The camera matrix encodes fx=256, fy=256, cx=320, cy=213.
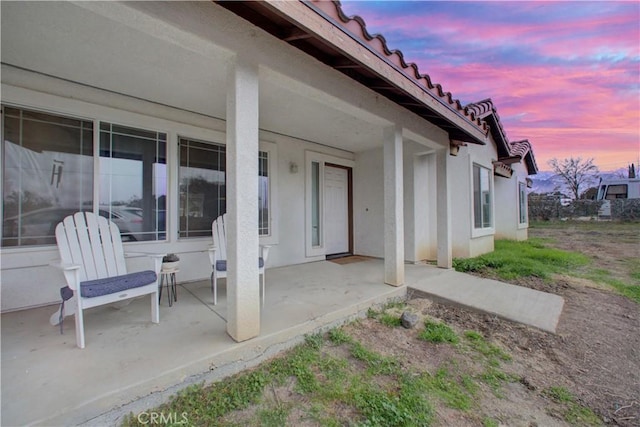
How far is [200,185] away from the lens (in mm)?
4227

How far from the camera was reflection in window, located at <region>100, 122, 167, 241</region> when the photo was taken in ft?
11.3

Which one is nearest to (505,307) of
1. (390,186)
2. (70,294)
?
(390,186)

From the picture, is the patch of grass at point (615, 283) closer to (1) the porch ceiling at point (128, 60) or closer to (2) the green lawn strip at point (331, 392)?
(2) the green lawn strip at point (331, 392)

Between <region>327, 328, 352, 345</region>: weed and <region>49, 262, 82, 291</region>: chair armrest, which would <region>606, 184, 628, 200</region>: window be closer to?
<region>327, 328, 352, 345</region>: weed

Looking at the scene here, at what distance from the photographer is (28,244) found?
294 centimetres

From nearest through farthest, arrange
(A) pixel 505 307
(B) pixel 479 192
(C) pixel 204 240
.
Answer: (A) pixel 505 307 → (C) pixel 204 240 → (B) pixel 479 192

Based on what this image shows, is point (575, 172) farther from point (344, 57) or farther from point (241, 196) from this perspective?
point (241, 196)

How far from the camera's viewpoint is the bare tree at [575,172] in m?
26.7

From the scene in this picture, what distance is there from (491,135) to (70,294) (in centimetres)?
1006

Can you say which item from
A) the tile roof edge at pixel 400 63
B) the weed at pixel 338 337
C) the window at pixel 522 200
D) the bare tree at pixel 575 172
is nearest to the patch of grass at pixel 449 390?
the weed at pixel 338 337

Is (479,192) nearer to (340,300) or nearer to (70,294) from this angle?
(340,300)

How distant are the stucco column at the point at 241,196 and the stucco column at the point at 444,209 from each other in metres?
4.14

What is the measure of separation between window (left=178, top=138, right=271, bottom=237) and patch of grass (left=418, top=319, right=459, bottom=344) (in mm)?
3547

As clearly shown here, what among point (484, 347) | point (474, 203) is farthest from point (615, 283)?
point (484, 347)
